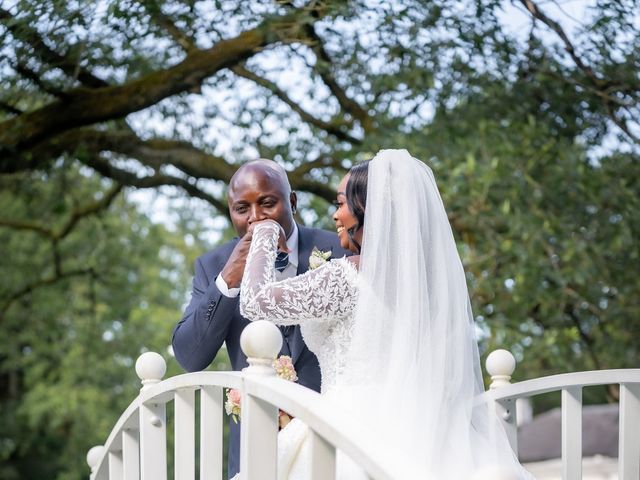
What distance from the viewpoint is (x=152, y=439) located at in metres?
3.24

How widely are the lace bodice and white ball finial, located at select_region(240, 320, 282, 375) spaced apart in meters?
0.73

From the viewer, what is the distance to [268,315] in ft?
10.3

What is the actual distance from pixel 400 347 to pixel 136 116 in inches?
196

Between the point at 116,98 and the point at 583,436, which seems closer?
the point at 116,98

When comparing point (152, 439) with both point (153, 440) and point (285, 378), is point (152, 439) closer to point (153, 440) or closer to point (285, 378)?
point (153, 440)

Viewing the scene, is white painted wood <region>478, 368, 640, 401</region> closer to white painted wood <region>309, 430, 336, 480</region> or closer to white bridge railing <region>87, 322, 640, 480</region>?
white bridge railing <region>87, 322, 640, 480</region>

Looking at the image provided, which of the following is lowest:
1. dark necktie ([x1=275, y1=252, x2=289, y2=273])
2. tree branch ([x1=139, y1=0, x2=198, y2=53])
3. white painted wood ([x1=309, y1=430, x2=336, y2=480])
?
white painted wood ([x1=309, y1=430, x2=336, y2=480])

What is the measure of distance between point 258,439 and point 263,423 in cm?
3

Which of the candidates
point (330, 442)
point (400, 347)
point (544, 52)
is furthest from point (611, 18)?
point (330, 442)

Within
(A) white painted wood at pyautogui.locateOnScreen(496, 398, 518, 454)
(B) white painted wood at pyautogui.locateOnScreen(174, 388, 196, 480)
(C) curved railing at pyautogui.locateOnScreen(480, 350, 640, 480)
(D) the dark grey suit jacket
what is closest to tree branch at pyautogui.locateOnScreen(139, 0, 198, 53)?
(D) the dark grey suit jacket

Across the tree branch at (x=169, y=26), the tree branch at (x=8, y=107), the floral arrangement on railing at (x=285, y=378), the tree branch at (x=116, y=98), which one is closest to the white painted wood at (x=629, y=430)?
the floral arrangement on railing at (x=285, y=378)

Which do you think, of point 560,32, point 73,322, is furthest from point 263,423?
point 73,322

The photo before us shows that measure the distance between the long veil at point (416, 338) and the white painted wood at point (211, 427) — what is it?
415 millimetres

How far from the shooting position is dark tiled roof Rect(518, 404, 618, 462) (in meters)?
13.5
